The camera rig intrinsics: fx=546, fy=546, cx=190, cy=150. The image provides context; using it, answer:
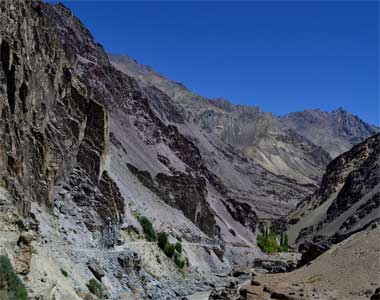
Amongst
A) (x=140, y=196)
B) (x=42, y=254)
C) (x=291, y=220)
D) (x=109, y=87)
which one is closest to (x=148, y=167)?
(x=140, y=196)

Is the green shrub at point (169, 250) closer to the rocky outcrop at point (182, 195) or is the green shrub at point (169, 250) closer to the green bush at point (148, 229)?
the green bush at point (148, 229)

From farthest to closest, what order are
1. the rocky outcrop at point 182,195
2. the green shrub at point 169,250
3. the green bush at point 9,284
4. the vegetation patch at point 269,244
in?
the vegetation patch at point 269,244 → the rocky outcrop at point 182,195 → the green shrub at point 169,250 → the green bush at point 9,284

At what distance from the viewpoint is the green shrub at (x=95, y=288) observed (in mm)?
42194

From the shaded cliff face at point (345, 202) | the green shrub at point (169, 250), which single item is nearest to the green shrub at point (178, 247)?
the green shrub at point (169, 250)

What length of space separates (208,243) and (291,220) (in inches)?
3348

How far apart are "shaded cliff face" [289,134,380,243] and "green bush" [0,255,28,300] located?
63264 millimetres

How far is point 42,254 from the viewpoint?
125 ft

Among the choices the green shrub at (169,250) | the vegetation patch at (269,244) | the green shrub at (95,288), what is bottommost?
the green shrub at (95,288)

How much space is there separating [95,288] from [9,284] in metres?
15.7

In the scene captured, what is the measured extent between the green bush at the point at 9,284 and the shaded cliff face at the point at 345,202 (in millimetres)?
63264

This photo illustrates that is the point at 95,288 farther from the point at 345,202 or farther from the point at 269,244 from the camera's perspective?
the point at 345,202

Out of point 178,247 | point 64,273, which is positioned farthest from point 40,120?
point 178,247

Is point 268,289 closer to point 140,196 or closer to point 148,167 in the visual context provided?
point 140,196

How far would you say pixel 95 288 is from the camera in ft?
140
